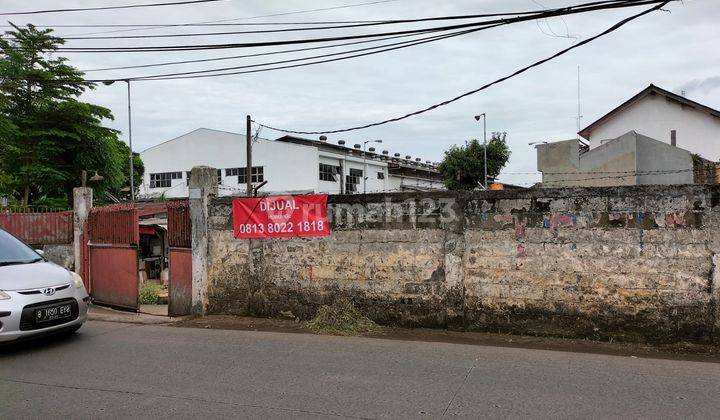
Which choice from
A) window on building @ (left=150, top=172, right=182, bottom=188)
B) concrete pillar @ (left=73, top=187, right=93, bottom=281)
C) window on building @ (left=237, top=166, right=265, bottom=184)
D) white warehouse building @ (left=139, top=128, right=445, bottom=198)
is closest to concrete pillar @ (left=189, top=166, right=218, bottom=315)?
concrete pillar @ (left=73, top=187, right=93, bottom=281)

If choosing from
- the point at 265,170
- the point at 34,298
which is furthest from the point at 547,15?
the point at 265,170

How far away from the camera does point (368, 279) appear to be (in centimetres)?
838

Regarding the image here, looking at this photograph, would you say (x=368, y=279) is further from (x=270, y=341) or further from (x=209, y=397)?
(x=209, y=397)

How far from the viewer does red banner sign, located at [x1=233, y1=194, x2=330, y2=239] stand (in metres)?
8.75

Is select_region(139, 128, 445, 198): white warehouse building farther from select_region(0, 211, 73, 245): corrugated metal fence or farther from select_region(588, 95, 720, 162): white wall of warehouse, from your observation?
select_region(0, 211, 73, 245): corrugated metal fence

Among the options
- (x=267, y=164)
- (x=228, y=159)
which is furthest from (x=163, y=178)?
(x=267, y=164)

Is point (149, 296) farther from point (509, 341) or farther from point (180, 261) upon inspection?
point (509, 341)

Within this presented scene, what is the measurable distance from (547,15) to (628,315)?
4.51 metres

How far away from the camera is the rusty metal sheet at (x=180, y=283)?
959cm

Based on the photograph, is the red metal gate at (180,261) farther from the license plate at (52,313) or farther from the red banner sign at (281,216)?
the license plate at (52,313)

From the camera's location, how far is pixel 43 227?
12.3 m

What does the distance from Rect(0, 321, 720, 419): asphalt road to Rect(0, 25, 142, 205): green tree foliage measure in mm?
17408

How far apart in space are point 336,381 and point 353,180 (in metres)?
44.0

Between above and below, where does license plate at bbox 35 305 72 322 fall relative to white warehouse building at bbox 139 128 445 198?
below
